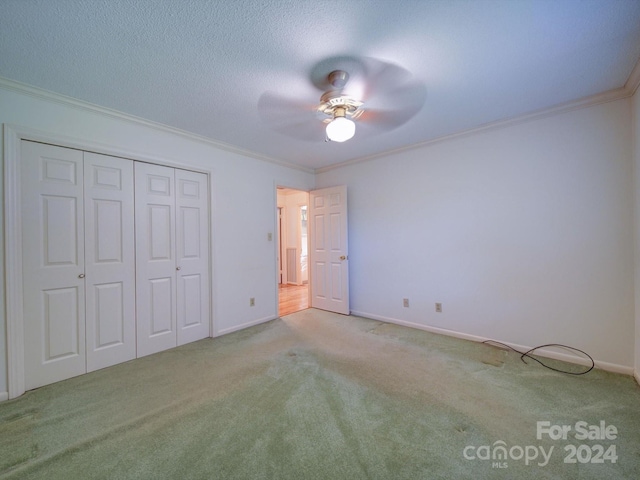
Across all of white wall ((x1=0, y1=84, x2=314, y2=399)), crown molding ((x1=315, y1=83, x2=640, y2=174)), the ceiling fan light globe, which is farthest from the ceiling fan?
white wall ((x1=0, y1=84, x2=314, y2=399))

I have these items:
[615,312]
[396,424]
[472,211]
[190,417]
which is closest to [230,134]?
[190,417]

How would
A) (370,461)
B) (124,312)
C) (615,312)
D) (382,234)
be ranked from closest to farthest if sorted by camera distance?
(370,461) < (615,312) < (124,312) < (382,234)

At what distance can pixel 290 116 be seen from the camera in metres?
2.58

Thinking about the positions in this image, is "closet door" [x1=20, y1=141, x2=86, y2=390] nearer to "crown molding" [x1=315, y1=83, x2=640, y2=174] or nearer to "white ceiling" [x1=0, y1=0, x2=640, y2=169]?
"white ceiling" [x1=0, y1=0, x2=640, y2=169]

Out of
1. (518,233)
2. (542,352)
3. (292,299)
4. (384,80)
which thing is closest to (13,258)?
(384,80)

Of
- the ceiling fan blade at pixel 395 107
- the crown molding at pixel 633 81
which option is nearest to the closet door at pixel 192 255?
the ceiling fan blade at pixel 395 107

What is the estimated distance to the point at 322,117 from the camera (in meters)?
2.60

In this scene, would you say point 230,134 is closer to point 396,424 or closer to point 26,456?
point 26,456

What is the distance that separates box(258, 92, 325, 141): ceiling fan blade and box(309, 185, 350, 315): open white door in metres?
1.27

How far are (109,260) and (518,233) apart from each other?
4.15 m

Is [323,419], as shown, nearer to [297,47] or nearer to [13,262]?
[297,47]

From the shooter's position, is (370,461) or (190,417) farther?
(190,417)

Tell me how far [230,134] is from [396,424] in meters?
3.21

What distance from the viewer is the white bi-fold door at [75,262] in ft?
6.92
